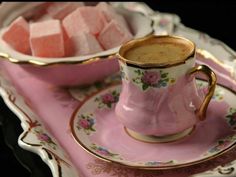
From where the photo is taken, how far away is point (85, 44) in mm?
874

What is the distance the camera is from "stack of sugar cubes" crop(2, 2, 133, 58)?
87 centimetres

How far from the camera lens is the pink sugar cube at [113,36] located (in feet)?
2.93

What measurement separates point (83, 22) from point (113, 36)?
0.06 meters

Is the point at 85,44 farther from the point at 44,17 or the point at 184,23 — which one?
the point at 184,23

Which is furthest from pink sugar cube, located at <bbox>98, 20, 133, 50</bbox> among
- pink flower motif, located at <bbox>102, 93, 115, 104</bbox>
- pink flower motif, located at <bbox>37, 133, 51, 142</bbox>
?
pink flower motif, located at <bbox>37, 133, 51, 142</bbox>

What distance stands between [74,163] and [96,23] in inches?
11.6

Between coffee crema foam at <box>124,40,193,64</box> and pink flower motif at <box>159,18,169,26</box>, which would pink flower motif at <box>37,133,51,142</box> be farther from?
pink flower motif at <box>159,18,169,26</box>

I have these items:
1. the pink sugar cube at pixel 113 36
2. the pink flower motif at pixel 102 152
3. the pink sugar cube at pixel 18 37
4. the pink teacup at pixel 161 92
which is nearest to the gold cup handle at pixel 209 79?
the pink teacup at pixel 161 92

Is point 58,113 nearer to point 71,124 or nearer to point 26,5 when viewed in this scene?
point 71,124

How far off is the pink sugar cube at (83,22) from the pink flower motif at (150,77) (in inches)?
9.6

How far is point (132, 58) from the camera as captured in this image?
0.71m

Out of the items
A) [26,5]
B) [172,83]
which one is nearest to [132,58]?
[172,83]

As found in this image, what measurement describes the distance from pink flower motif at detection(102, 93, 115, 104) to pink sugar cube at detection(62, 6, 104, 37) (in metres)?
0.13

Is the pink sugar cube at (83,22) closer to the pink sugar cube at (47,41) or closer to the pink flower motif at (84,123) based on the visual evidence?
the pink sugar cube at (47,41)
